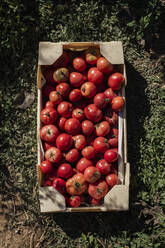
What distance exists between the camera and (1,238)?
4.21 metres

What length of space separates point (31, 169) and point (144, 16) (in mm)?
2993

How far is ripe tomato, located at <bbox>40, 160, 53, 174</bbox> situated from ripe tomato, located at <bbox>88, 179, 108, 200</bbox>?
1.96 ft

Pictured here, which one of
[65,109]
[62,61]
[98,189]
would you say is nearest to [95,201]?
[98,189]

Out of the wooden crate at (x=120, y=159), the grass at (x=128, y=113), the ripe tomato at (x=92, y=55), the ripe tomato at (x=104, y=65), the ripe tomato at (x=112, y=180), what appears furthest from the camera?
the grass at (x=128, y=113)

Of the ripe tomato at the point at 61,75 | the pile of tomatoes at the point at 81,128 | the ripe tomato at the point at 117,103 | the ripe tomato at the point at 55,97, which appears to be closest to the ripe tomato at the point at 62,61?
the pile of tomatoes at the point at 81,128

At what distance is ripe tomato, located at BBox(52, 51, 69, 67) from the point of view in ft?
12.9

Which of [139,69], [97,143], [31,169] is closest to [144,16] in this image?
[139,69]

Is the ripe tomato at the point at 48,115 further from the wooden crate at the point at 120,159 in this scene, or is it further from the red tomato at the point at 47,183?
the red tomato at the point at 47,183

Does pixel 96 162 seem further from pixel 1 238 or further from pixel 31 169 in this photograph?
pixel 1 238

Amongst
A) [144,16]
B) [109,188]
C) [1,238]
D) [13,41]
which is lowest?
[1,238]

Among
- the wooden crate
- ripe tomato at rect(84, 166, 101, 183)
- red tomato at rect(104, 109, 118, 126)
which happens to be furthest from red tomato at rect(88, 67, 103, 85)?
ripe tomato at rect(84, 166, 101, 183)

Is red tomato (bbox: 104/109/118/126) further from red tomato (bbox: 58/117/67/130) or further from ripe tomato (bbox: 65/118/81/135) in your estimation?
red tomato (bbox: 58/117/67/130)

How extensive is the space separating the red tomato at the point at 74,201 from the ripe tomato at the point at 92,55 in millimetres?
1888

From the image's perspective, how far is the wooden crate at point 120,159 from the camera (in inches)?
142
